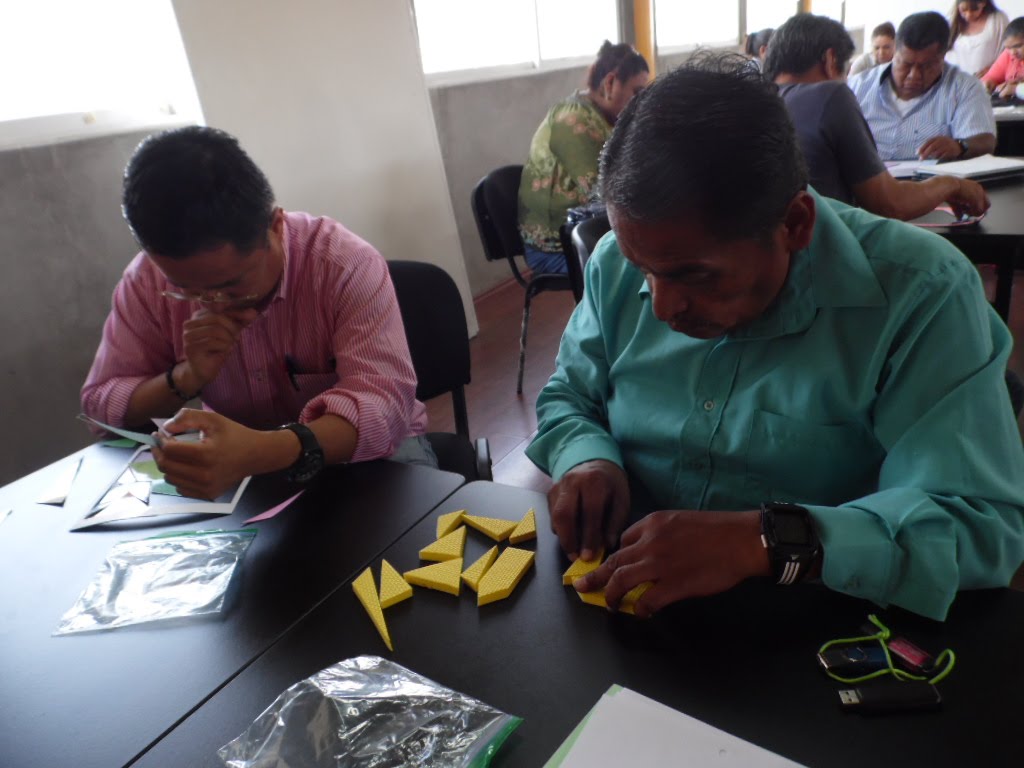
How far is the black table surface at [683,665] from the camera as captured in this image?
0.59 m

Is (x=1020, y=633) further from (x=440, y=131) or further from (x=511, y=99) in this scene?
(x=511, y=99)

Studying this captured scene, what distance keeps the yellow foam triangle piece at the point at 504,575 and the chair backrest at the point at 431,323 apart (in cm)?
87

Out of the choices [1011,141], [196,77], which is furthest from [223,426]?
[1011,141]

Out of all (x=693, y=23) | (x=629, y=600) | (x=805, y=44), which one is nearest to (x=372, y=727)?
(x=629, y=600)

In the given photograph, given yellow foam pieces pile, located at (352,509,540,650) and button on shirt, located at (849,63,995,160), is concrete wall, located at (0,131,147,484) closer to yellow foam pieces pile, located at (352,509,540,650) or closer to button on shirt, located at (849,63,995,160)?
yellow foam pieces pile, located at (352,509,540,650)

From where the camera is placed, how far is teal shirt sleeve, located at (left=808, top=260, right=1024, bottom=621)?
0.72 m

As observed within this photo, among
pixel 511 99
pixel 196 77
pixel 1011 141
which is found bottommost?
pixel 1011 141

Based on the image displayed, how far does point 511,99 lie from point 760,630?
4.33 m

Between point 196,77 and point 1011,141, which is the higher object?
point 196,77

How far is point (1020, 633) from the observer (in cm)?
67

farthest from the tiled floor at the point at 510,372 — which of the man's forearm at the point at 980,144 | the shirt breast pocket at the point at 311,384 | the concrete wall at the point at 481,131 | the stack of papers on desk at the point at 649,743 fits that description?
the stack of papers on desk at the point at 649,743

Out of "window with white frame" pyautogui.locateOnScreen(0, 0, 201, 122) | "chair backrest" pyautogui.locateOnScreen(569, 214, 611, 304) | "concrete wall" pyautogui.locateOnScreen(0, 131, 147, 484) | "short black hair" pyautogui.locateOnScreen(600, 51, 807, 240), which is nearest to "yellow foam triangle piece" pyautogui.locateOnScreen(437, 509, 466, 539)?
"short black hair" pyautogui.locateOnScreen(600, 51, 807, 240)

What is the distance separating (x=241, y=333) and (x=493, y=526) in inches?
30.6

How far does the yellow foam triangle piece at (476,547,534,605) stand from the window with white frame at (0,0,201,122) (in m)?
2.26
